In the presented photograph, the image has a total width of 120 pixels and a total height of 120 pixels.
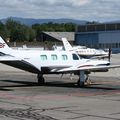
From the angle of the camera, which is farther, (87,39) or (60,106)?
(87,39)

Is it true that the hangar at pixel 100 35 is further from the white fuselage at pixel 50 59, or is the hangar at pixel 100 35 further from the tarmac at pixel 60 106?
the tarmac at pixel 60 106

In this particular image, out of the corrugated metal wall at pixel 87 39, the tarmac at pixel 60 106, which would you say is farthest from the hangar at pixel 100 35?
the tarmac at pixel 60 106

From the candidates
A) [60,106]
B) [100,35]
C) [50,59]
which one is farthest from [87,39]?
[60,106]

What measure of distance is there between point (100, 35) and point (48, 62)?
114 meters

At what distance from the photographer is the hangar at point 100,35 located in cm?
13788

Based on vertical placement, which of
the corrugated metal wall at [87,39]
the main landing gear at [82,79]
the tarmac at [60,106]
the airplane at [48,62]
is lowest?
the tarmac at [60,106]

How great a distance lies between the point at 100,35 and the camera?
142 meters

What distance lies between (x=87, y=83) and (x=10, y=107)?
1254 cm

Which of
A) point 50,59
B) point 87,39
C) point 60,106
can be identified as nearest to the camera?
point 60,106

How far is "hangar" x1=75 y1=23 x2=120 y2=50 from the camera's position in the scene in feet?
452

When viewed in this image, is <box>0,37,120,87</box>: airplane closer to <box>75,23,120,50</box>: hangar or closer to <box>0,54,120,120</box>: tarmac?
<box>0,54,120,120</box>: tarmac

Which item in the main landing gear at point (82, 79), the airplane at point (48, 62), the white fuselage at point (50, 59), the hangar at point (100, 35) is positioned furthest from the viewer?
the hangar at point (100, 35)

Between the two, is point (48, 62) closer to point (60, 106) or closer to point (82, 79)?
point (82, 79)

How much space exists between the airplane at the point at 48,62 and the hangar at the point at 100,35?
350ft
